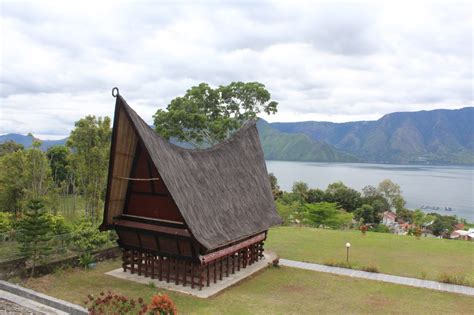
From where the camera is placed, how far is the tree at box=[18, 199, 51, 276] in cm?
1365

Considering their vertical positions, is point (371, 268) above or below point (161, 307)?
below

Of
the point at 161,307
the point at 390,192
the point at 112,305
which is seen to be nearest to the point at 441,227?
the point at 390,192

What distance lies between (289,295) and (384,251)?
966 cm

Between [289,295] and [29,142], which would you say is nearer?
[289,295]

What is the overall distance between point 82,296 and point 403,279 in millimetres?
12069

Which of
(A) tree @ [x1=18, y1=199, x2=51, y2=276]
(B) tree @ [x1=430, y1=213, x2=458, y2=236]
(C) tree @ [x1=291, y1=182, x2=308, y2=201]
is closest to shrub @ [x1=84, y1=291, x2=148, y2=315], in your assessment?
(A) tree @ [x1=18, y1=199, x2=51, y2=276]

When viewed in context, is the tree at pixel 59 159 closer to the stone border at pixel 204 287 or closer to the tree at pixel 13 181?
the tree at pixel 13 181

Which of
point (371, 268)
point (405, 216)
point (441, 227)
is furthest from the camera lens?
point (405, 216)

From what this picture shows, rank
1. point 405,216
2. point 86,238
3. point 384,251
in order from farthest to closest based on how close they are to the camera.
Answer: point 405,216 → point 384,251 → point 86,238

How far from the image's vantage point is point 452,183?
153m

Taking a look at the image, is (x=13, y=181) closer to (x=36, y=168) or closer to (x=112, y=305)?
(x=36, y=168)

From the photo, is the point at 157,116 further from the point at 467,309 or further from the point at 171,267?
the point at 467,309

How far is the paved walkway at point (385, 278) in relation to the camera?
14.3m

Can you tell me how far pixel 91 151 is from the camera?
1886 centimetres
